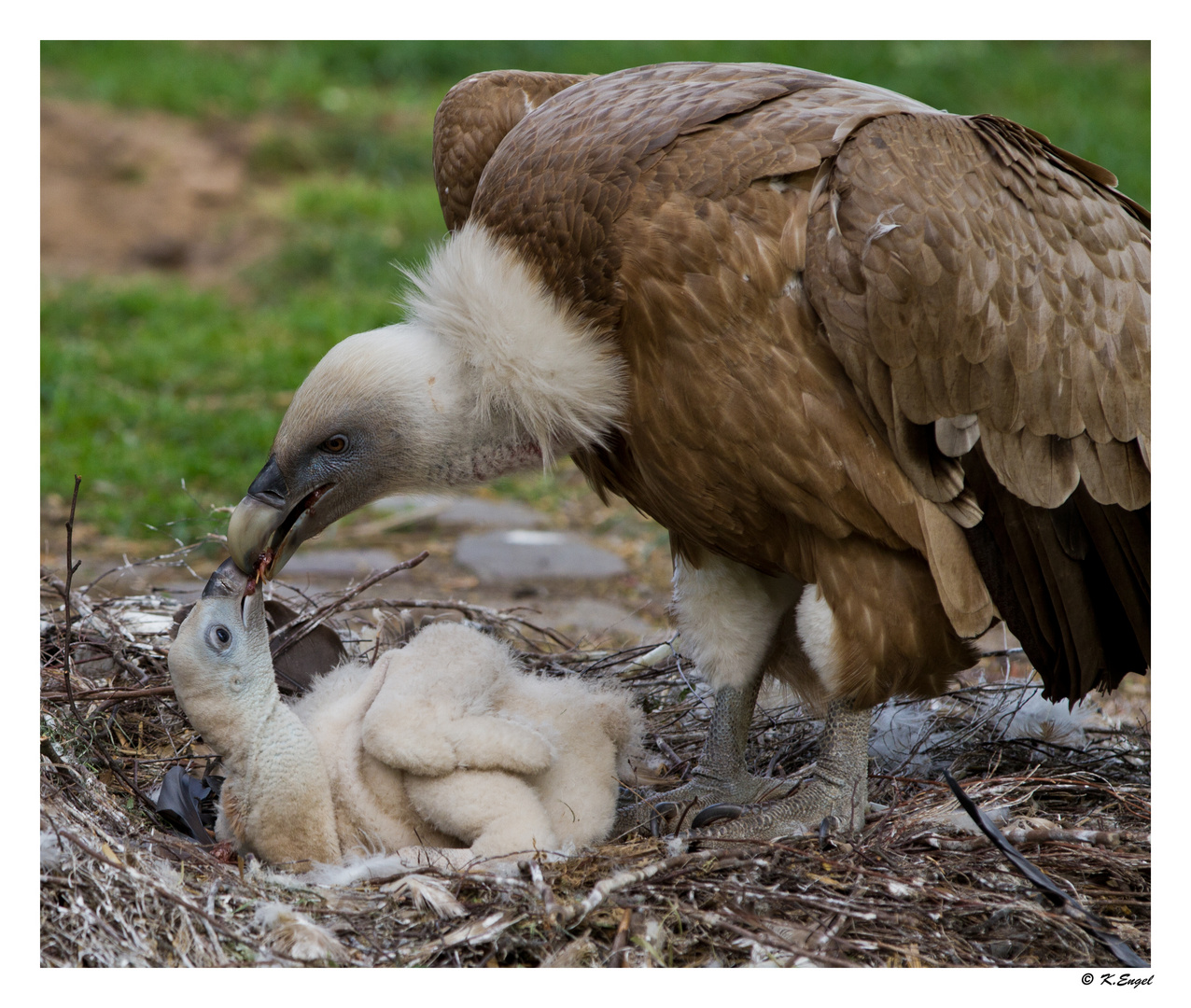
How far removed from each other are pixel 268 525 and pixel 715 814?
4.84ft

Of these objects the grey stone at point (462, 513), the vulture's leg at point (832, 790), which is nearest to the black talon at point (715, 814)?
the vulture's leg at point (832, 790)

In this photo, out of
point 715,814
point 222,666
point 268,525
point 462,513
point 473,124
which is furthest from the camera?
point 462,513

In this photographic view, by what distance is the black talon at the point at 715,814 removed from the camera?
3.82 meters

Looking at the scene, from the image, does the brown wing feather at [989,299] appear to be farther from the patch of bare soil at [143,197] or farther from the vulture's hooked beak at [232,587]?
the patch of bare soil at [143,197]

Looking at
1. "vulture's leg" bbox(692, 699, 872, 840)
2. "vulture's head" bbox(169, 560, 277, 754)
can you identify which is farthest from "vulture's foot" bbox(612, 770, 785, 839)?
"vulture's head" bbox(169, 560, 277, 754)

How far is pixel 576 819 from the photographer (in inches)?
142

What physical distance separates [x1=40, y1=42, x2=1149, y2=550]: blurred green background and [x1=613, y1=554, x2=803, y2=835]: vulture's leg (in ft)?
9.48

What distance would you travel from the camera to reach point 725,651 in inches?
160

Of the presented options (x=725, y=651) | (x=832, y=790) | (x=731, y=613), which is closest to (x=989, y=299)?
(x=731, y=613)

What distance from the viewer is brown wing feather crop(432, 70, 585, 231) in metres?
4.02

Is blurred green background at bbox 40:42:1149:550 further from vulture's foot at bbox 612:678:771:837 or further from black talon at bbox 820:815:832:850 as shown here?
black talon at bbox 820:815:832:850

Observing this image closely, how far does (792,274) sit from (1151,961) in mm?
1785

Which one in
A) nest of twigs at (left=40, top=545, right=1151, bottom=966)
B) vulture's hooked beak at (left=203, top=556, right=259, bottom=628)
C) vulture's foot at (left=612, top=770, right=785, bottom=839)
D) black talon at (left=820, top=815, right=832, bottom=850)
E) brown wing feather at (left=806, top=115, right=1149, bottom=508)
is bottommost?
vulture's foot at (left=612, top=770, right=785, bottom=839)

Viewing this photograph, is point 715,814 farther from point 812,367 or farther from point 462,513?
point 462,513
